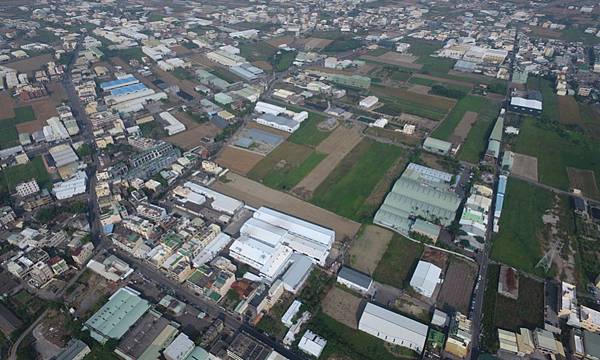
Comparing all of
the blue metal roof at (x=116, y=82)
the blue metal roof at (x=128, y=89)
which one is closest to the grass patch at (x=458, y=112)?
the blue metal roof at (x=128, y=89)

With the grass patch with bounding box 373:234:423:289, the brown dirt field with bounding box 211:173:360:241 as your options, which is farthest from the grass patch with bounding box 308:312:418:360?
the brown dirt field with bounding box 211:173:360:241

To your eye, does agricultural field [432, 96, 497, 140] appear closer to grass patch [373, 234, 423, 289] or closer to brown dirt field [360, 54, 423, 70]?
brown dirt field [360, 54, 423, 70]

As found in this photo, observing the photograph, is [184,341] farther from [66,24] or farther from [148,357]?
[66,24]

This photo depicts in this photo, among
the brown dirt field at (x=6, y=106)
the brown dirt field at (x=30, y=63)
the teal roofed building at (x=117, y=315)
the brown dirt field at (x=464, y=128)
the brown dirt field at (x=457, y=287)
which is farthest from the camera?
the brown dirt field at (x=30, y=63)

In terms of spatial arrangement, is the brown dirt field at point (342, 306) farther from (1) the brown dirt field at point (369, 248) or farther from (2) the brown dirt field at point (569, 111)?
(2) the brown dirt field at point (569, 111)

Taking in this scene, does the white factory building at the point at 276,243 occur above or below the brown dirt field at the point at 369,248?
above

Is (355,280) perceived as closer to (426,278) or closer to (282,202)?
(426,278)

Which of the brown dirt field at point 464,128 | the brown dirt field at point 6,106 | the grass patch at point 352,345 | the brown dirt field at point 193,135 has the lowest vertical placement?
the brown dirt field at point 6,106
